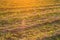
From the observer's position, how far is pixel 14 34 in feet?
13.4

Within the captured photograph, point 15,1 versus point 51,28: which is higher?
point 15,1

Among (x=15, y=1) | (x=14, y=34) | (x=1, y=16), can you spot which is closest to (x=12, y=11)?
(x=1, y=16)

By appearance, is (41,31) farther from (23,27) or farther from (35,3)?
(35,3)

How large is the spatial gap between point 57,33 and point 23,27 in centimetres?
82

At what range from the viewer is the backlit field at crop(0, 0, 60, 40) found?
160 inches

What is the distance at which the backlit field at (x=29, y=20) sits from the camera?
160 inches

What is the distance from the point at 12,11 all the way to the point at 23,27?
106 cm

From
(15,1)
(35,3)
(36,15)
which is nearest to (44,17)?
(36,15)

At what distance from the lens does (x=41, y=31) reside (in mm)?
4266

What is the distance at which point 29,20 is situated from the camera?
478 centimetres

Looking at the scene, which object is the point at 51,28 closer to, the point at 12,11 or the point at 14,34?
the point at 14,34

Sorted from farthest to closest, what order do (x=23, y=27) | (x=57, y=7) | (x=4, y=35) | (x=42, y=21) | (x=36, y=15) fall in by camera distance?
(x=57, y=7) → (x=36, y=15) → (x=42, y=21) → (x=23, y=27) → (x=4, y=35)

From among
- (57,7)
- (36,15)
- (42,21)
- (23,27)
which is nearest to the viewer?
(23,27)

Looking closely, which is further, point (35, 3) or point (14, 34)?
point (35, 3)
